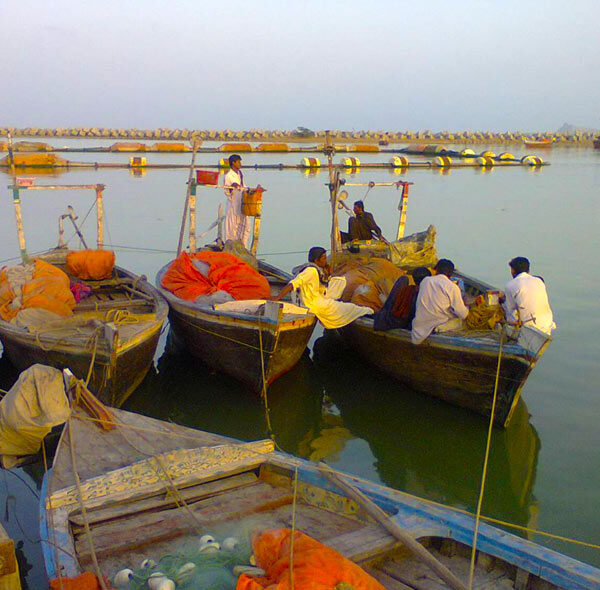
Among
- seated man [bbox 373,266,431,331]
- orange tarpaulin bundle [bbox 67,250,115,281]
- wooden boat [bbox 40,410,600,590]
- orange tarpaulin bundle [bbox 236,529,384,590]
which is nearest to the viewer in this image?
orange tarpaulin bundle [bbox 236,529,384,590]

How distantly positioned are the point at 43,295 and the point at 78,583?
5.34 m

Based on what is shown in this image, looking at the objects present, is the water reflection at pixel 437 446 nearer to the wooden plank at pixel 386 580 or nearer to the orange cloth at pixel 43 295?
the wooden plank at pixel 386 580

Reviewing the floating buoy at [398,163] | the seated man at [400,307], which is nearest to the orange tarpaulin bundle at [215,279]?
the seated man at [400,307]

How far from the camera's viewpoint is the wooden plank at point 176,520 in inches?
156

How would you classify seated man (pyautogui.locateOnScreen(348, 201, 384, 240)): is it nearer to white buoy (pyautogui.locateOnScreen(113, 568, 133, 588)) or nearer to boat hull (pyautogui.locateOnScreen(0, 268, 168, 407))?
boat hull (pyautogui.locateOnScreen(0, 268, 168, 407))

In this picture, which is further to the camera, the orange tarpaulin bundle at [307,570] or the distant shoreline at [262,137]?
the distant shoreline at [262,137]

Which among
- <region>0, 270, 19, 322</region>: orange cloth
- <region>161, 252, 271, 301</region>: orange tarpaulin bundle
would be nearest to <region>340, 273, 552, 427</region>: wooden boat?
<region>161, 252, 271, 301</region>: orange tarpaulin bundle

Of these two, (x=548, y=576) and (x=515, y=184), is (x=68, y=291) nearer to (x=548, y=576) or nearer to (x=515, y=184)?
(x=548, y=576)

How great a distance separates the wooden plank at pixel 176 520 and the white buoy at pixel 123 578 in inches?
14.1

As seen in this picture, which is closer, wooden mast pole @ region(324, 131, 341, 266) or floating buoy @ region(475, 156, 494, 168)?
wooden mast pole @ region(324, 131, 341, 266)

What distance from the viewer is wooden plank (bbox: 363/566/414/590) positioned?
3.54 metres

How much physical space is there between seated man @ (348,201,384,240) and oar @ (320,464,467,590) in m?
7.52

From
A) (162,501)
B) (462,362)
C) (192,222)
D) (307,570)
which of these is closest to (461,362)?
(462,362)

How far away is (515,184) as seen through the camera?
35.9 metres
